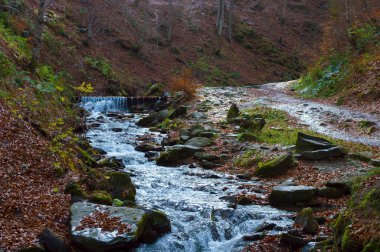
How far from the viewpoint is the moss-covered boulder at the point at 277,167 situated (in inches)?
444

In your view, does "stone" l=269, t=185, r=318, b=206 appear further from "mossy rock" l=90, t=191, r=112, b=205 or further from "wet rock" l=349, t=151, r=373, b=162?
"mossy rock" l=90, t=191, r=112, b=205

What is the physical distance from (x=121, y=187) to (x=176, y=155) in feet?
14.5

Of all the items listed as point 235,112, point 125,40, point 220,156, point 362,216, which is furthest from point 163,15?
point 362,216

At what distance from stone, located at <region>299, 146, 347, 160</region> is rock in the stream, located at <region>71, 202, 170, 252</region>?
18.9ft

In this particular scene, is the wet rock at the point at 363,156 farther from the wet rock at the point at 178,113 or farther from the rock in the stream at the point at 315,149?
the wet rock at the point at 178,113

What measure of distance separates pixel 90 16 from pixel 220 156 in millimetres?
18231

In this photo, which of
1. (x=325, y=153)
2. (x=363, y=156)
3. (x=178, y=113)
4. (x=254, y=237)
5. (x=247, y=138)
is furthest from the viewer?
(x=178, y=113)

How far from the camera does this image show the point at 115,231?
6672 mm

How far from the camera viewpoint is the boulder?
1317cm

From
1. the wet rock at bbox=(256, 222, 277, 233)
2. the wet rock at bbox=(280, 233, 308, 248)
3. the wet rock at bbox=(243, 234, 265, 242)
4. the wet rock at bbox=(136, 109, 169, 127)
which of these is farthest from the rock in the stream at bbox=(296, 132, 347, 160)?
the wet rock at bbox=(136, 109, 169, 127)

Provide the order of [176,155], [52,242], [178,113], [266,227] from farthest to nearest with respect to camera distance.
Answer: [178,113], [176,155], [266,227], [52,242]

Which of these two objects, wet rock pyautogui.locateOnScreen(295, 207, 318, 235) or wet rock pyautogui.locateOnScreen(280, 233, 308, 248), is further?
wet rock pyautogui.locateOnScreen(295, 207, 318, 235)

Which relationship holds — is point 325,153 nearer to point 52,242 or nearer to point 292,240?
point 292,240

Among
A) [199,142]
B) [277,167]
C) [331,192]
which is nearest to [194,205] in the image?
[331,192]
